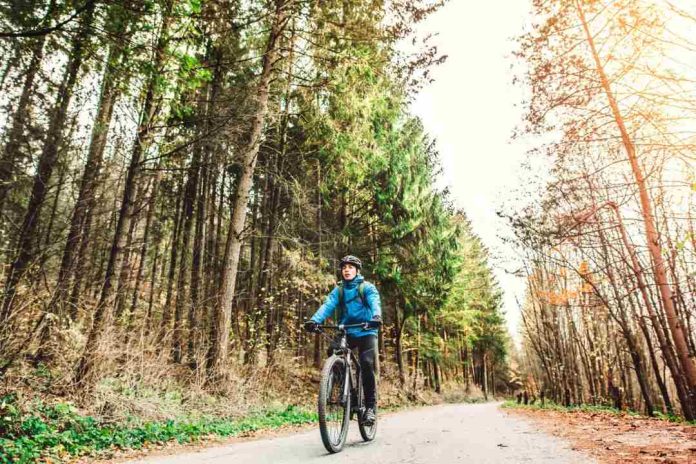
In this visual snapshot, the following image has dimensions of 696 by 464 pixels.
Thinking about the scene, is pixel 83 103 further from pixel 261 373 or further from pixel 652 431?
pixel 652 431

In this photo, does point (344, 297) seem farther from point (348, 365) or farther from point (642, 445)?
point (642, 445)

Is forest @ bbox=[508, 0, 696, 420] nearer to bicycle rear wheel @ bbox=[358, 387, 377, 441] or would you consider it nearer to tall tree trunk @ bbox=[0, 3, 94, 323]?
bicycle rear wheel @ bbox=[358, 387, 377, 441]

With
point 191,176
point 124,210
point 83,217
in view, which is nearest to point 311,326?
point 83,217

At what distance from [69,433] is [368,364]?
12.0 ft

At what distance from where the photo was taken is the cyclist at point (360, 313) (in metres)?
5.13

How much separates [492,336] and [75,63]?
114 feet

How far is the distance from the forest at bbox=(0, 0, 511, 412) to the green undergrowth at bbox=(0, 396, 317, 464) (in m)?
0.51

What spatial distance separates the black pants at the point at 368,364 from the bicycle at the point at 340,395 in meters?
0.06

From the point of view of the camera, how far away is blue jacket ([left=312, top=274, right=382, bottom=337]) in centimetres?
514

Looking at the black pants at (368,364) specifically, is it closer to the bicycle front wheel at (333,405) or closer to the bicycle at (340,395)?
the bicycle at (340,395)

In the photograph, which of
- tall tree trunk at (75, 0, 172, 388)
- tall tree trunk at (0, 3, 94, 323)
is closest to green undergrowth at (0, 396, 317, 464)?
tall tree trunk at (75, 0, 172, 388)

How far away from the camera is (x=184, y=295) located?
13.2 m

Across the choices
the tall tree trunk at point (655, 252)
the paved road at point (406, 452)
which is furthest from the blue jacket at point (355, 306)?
the tall tree trunk at point (655, 252)

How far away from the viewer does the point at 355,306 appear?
5.29m
